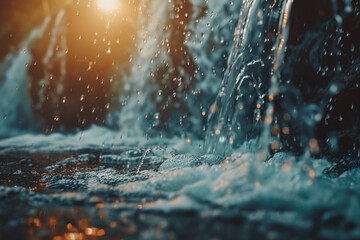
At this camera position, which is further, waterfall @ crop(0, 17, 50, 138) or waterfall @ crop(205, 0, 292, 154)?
waterfall @ crop(0, 17, 50, 138)

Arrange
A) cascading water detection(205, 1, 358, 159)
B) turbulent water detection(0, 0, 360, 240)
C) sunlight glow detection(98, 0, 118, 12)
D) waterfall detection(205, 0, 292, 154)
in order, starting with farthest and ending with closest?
sunlight glow detection(98, 0, 118, 12)
waterfall detection(205, 0, 292, 154)
cascading water detection(205, 1, 358, 159)
turbulent water detection(0, 0, 360, 240)

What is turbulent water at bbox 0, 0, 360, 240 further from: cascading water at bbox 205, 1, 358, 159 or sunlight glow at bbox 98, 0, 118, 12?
sunlight glow at bbox 98, 0, 118, 12

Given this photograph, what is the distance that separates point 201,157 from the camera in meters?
2.79

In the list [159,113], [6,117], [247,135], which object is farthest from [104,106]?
[247,135]

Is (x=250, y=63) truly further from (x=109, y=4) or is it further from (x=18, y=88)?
Answer: (x=18, y=88)

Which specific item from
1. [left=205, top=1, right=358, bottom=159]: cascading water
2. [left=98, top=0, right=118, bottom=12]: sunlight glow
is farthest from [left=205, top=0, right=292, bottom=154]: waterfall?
[left=98, top=0, right=118, bottom=12]: sunlight glow

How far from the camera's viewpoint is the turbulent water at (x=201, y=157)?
44.2 inches

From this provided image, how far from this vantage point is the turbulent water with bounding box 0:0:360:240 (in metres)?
1.12

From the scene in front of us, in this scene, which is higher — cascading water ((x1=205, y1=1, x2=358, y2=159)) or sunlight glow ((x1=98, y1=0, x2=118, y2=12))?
sunlight glow ((x1=98, y1=0, x2=118, y2=12))

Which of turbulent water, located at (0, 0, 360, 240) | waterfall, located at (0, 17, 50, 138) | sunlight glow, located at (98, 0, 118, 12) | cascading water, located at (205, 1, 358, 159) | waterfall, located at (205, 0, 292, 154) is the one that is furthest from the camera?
waterfall, located at (0, 17, 50, 138)

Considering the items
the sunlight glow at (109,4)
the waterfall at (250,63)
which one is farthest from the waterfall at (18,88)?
the waterfall at (250,63)

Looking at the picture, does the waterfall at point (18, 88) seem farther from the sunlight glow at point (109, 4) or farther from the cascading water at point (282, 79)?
the cascading water at point (282, 79)

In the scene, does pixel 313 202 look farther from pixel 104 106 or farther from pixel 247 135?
pixel 104 106

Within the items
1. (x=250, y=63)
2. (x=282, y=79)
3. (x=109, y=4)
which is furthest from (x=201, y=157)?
(x=109, y=4)
